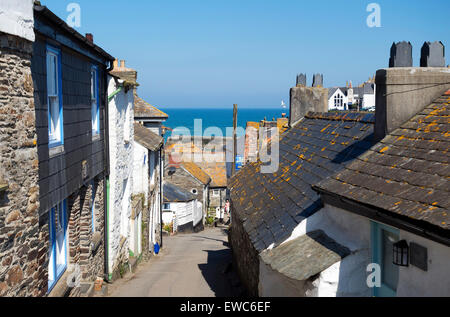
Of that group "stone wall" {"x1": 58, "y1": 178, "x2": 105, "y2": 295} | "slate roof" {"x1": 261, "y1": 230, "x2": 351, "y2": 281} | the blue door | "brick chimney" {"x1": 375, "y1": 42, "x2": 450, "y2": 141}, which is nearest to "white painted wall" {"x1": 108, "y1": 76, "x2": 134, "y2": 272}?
"stone wall" {"x1": 58, "y1": 178, "x2": 105, "y2": 295}

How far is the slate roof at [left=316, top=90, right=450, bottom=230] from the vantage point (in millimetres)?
5645

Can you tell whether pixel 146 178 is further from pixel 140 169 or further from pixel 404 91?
pixel 404 91

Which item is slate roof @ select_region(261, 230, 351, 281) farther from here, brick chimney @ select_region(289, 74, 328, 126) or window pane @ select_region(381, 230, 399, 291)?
brick chimney @ select_region(289, 74, 328, 126)

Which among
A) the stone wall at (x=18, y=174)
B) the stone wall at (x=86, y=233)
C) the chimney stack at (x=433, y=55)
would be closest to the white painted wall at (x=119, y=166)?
the stone wall at (x=86, y=233)

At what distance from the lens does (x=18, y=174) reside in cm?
697

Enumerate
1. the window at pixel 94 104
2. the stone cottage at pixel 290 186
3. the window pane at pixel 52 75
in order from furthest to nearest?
the window at pixel 94 104 → the window pane at pixel 52 75 → the stone cottage at pixel 290 186

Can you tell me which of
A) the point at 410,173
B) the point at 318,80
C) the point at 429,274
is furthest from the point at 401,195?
the point at 318,80

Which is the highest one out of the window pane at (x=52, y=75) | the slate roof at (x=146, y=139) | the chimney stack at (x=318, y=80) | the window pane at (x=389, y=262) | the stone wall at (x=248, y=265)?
the chimney stack at (x=318, y=80)

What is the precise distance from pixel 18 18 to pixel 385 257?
590 cm

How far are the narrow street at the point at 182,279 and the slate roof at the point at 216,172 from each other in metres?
28.6

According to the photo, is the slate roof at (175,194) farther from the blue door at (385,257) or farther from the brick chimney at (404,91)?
the blue door at (385,257)

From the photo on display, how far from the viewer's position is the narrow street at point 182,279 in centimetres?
1507
